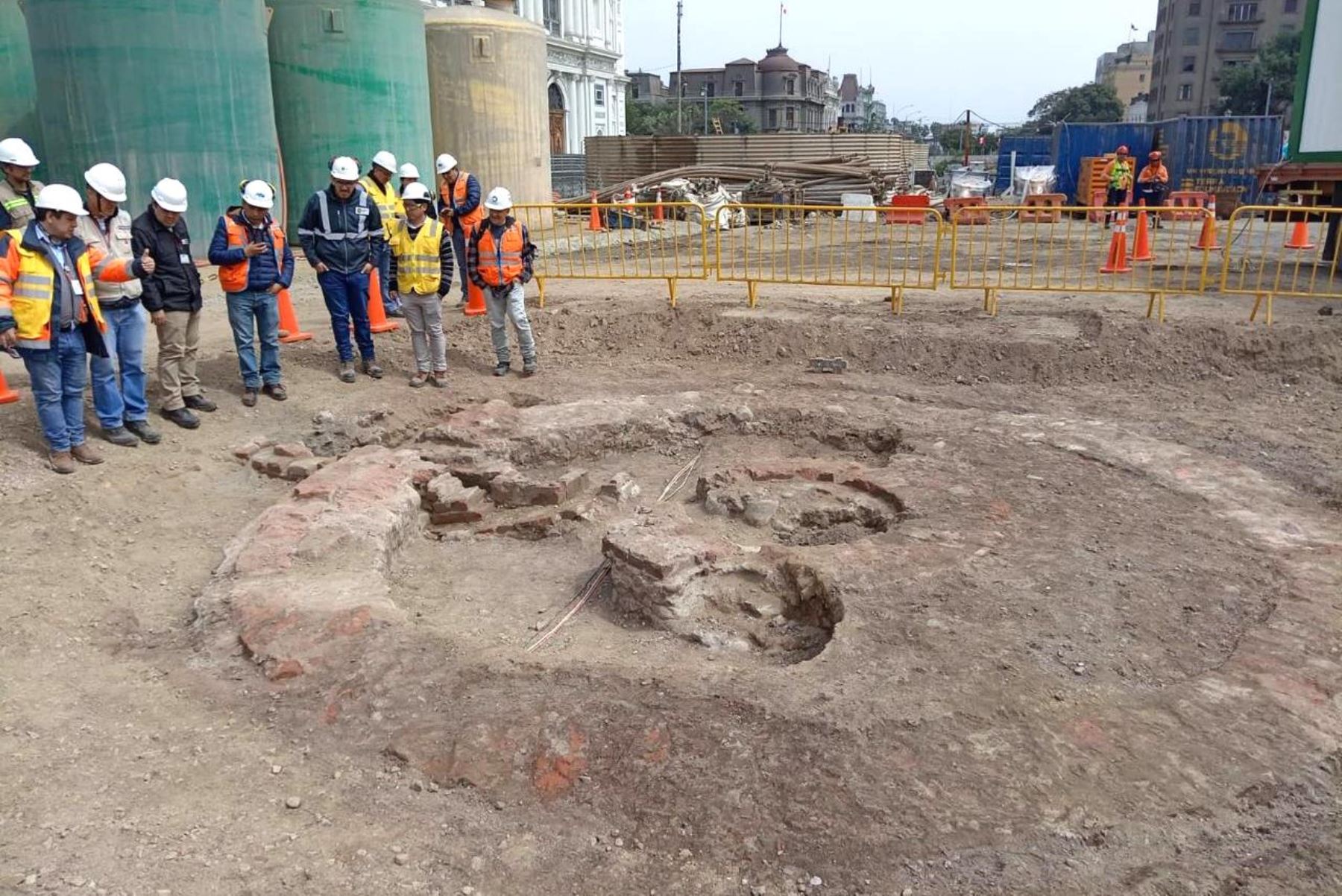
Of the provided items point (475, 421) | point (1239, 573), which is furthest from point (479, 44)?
point (1239, 573)

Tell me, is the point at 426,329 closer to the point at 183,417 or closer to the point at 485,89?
the point at 183,417

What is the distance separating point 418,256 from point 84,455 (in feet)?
9.89

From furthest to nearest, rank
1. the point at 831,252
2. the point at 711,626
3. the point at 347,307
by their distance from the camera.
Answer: the point at 831,252
the point at 347,307
the point at 711,626

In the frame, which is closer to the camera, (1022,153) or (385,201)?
(385,201)

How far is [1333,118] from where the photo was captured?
12070 millimetres

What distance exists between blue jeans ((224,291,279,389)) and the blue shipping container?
2857cm

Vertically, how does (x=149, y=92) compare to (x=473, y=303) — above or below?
above

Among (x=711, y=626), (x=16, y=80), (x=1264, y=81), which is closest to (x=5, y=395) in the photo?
(x=711, y=626)

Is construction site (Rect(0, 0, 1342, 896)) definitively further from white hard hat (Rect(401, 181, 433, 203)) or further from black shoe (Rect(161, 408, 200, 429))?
white hard hat (Rect(401, 181, 433, 203))

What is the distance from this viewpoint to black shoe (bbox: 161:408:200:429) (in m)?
7.16

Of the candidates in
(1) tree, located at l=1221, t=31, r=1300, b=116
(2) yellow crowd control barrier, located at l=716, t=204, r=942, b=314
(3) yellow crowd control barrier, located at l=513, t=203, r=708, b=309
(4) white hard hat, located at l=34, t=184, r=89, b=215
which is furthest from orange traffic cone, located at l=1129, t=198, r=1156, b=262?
(1) tree, located at l=1221, t=31, r=1300, b=116

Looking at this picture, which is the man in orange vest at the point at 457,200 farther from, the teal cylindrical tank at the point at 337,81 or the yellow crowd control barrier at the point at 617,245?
the teal cylindrical tank at the point at 337,81

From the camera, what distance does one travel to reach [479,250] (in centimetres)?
847

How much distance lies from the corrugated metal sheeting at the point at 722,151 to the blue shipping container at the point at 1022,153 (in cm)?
356
